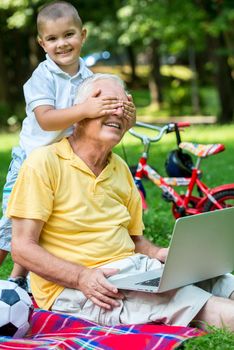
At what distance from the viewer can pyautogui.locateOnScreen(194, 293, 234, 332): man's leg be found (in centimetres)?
346

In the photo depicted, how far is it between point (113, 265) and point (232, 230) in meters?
0.54

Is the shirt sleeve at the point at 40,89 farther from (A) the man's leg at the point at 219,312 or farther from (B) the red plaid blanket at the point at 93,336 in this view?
(A) the man's leg at the point at 219,312

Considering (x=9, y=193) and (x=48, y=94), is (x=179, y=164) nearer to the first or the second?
(x=9, y=193)

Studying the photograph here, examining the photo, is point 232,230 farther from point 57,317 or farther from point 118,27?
point 118,27

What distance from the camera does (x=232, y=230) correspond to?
3623 mm

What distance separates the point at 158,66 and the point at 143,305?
27693mm

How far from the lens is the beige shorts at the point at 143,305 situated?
3502mm

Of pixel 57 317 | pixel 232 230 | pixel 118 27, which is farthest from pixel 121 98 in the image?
pixel 118 27

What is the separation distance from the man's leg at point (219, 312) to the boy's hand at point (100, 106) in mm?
918

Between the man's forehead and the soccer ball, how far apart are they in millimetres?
966

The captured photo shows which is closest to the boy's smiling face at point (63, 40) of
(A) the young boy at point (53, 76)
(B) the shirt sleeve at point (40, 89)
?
(A) the young boy at point (53, 76)

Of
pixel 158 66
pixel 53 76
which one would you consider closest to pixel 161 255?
pixel 53 76

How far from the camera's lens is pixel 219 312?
347cm

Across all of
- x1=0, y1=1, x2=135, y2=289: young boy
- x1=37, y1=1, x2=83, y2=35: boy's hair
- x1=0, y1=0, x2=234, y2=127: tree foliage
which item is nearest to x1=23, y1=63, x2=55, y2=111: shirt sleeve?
x1=0, y1=1, x2=135, y2=289: young boy
